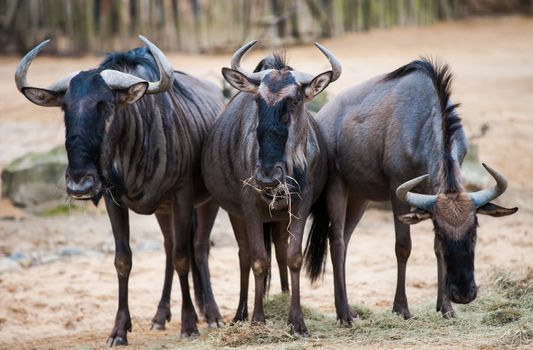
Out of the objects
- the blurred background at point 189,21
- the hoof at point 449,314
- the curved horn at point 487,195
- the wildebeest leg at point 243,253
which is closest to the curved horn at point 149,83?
the wildebeest leg at point 243,253

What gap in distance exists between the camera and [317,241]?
868 cm

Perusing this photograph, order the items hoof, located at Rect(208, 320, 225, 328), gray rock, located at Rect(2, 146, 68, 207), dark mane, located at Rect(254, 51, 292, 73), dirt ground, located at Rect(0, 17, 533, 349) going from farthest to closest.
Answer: gray rock, located at Rect(2, 146, 68, 207), dirt ground, located at Rect(0, 17, 533, 349), hoof, located at Rect(208, 320, 225, 328), dark mane, located at Rect(254, 51, 292, 73)

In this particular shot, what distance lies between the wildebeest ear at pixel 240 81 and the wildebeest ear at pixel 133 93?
23.4 inches

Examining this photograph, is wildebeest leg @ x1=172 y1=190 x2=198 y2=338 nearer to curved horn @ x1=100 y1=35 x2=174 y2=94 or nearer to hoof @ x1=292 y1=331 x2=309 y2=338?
curved horn @ x1=100 y1=35 x2=174 y2=94

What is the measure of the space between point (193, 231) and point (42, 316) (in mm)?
1544

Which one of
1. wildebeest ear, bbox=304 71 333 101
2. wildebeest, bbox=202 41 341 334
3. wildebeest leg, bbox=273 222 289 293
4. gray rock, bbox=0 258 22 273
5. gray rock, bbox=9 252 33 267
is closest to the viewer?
wildebeest, bbox=202 41 341 334

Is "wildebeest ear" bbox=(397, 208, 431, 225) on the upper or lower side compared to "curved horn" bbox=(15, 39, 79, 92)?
lower

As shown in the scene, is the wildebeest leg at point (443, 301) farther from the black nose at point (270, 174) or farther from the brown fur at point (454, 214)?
the black nose at point (270, 174)

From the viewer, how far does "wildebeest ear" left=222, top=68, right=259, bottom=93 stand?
750cm

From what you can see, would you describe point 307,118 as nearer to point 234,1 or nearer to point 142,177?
point 142,177

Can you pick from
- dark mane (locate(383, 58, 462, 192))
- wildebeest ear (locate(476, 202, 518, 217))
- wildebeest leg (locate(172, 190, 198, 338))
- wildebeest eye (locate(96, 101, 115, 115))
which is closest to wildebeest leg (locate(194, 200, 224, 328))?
wildebeest leg (locate(172, 190, 198, 338))

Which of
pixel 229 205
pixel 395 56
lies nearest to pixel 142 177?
pixel 229 205

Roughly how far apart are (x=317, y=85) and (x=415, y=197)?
1.06 meters

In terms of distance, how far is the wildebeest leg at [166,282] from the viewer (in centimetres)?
888
